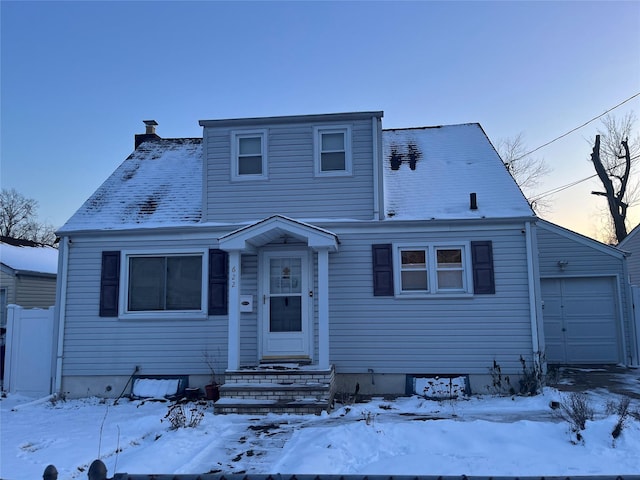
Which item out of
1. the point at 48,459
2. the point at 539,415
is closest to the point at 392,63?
the point at 539,415

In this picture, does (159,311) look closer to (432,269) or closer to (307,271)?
(307,271)

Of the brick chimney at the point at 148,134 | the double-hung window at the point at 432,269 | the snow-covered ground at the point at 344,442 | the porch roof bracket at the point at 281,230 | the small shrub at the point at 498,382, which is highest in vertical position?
the brick chimney at the point at 148,134

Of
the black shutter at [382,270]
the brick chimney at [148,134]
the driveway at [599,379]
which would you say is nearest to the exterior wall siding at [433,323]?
the black shutter at [382,270]

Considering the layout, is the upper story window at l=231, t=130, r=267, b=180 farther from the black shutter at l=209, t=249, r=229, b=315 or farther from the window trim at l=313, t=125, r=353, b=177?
the black shutter at l=209, t=249, r=229, b=315

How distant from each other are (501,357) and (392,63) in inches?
265

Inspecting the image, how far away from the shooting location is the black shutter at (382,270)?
8.95m

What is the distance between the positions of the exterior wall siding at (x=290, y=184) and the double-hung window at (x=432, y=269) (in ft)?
4.12

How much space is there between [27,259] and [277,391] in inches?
571

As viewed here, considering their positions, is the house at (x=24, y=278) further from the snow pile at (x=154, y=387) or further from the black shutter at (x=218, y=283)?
the black shutter at (x=218, y=283)

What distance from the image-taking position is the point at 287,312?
9031mm

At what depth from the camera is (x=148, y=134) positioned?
43.0 feet

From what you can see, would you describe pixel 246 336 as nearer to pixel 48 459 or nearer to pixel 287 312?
pixel 287 312

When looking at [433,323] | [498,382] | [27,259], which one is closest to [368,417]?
[433,323]

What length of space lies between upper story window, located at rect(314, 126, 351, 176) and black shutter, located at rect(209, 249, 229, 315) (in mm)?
2649
